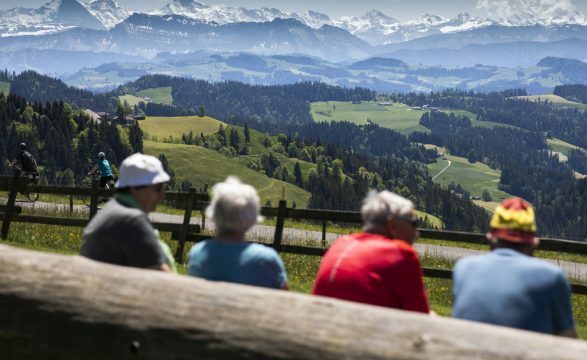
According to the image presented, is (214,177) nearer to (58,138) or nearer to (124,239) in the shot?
(58,138)

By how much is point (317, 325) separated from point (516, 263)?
217cm

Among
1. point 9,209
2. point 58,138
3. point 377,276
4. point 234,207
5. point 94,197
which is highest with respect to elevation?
point 234,207

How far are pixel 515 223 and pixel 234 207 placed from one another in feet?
6.53

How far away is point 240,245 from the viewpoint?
210 inches

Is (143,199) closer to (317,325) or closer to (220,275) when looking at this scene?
A: (220,275)

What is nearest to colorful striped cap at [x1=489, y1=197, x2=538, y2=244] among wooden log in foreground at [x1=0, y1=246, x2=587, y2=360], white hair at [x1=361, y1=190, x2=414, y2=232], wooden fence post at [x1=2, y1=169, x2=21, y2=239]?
white hair at [x1=361, y1=190, x2=414, y2=232]

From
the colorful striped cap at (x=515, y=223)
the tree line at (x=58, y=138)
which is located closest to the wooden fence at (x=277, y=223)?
the colorful striped cap at (x=515, y=223)

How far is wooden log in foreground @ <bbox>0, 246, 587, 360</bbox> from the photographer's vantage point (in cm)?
291

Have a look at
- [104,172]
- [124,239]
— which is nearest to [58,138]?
[104,172]

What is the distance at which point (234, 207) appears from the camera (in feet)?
17.5

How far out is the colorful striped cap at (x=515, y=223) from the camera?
5.14m

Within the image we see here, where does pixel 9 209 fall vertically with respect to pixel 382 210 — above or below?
below

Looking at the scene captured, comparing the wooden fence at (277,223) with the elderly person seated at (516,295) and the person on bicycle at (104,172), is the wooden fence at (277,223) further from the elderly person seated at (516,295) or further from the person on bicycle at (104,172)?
the person on bicycle at (104,172)

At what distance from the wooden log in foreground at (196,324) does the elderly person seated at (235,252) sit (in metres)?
1.59
